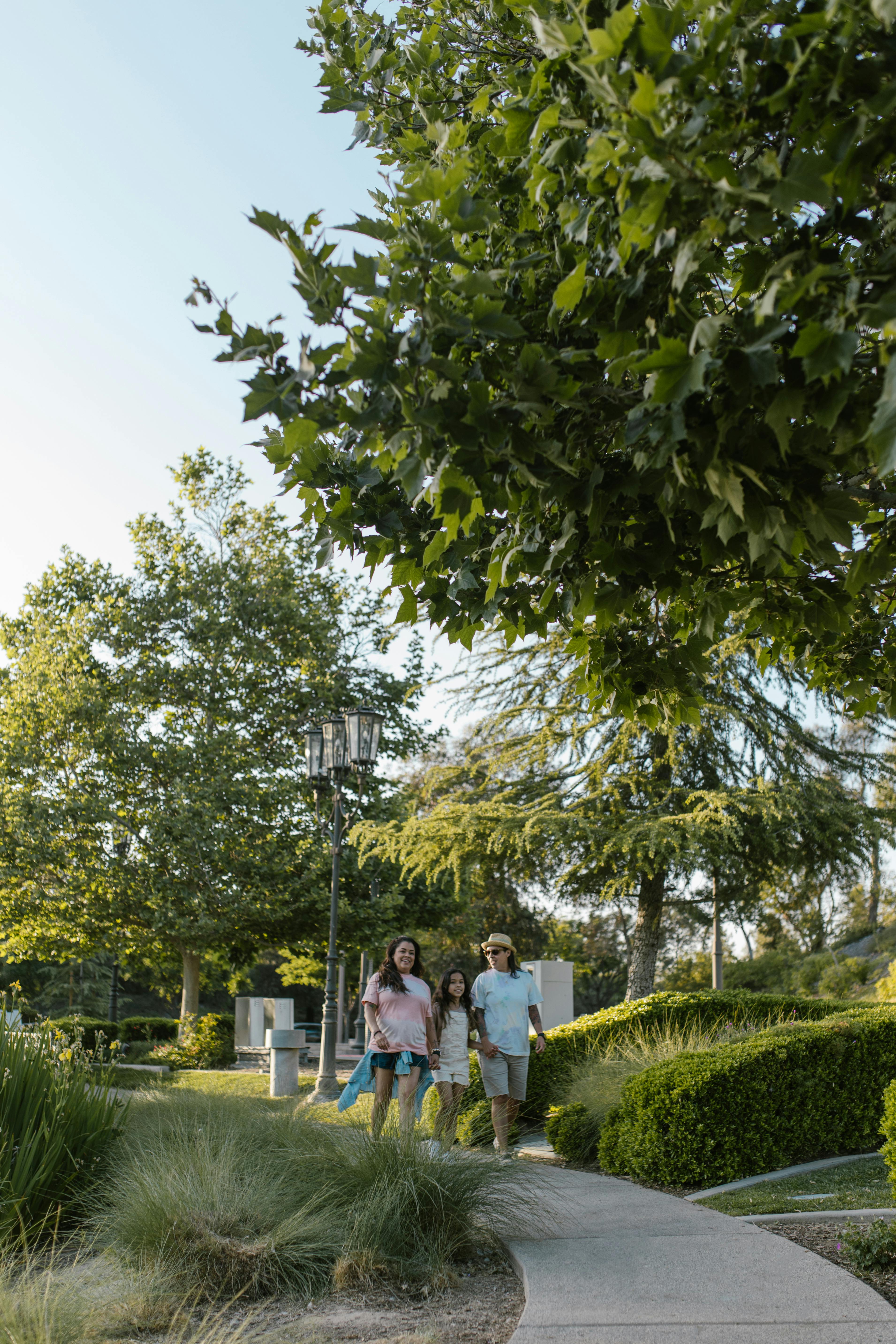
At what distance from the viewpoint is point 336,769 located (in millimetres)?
14977

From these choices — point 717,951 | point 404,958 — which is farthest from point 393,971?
point 717,951

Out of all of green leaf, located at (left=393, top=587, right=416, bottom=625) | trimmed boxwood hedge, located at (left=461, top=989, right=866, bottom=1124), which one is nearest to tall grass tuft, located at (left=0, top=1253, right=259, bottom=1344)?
green leaf, located at (left=393, top=587, right=416, bottom=625)

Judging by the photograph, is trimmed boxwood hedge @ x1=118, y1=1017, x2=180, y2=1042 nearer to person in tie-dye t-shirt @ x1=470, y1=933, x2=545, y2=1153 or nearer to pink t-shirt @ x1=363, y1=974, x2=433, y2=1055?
person in tie-dye t-shirt @ x1=470, y1=933, x2=545, y2=1153

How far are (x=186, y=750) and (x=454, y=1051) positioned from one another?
15.4 metres

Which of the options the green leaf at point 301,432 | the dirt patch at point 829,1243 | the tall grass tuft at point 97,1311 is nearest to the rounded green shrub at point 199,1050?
the tall grass tuft at point 97,1311

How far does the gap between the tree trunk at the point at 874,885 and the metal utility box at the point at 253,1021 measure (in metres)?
11.9

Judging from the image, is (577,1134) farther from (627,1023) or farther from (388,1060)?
(627,1023)

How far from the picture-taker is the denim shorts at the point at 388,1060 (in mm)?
7574

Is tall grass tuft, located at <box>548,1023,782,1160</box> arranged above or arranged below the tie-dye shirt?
below

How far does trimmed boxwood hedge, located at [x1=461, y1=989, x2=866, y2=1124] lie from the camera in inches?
388

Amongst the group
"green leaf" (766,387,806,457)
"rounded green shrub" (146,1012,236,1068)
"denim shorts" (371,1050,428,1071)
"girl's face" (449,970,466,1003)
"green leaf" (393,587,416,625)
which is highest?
"green leaf" (766,387,806,457)

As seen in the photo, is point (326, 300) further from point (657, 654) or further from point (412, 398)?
point (657, 654)

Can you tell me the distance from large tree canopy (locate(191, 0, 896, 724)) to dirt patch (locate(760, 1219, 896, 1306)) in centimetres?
282

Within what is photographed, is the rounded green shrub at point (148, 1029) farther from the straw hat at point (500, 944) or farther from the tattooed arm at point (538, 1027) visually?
the straw hat at point (500, 944)
